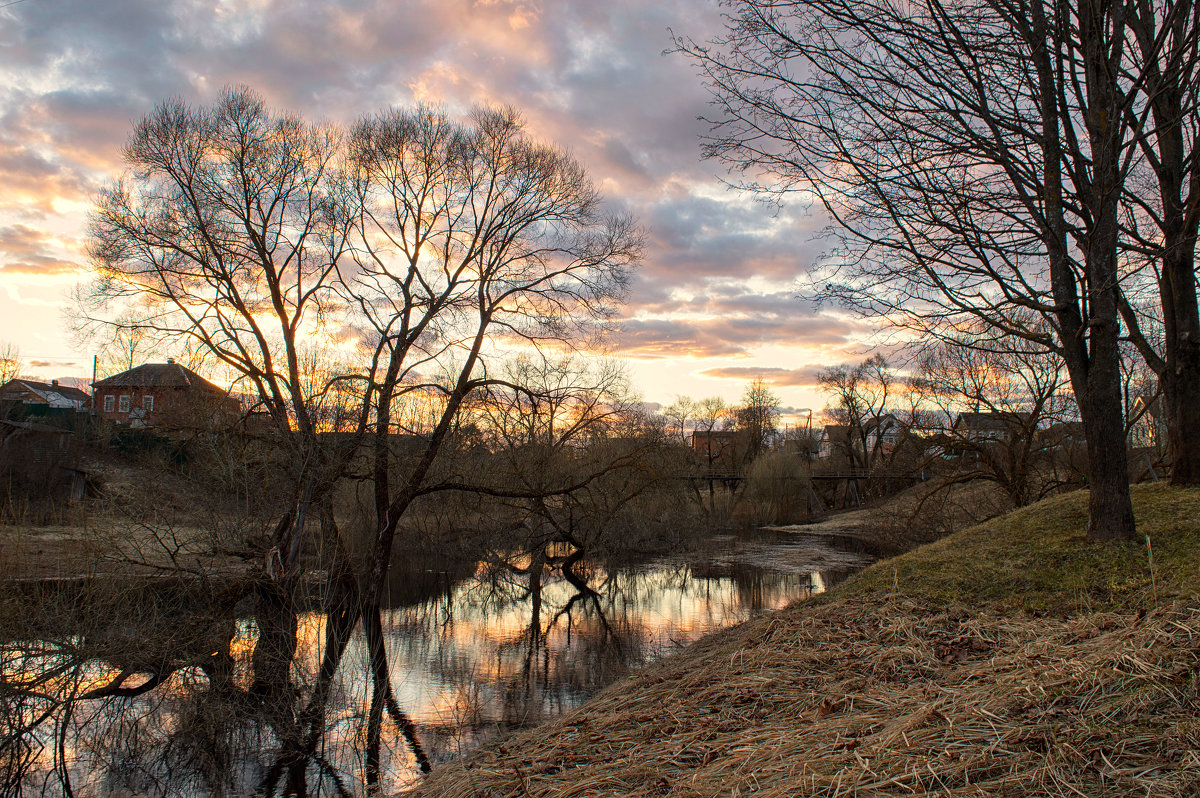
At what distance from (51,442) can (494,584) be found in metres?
21.8

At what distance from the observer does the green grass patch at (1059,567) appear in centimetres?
585

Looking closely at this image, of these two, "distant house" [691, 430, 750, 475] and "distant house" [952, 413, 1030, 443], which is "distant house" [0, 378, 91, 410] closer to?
"distant house" [691, 430, 750, 475]

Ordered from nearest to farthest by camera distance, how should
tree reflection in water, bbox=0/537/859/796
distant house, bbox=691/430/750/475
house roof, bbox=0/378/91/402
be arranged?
tree reflection in water, bbox=0/537/859/796 → distant house, bbox=691/430/750/475 → house roof, bbox=0/378/91/402

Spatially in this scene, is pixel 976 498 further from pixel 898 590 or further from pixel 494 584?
pixel 898 590

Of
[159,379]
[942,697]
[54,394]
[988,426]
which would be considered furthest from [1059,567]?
[54,394]

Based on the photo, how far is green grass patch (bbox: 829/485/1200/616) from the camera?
585 centimetres

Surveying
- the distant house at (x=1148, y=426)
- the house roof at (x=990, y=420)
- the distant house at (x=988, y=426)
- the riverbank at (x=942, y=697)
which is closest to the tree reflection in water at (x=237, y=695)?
the riverbank at (x=942, y=697)

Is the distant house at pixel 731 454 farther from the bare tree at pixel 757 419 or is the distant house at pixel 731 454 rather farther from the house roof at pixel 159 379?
the house roof at pixel 159 379

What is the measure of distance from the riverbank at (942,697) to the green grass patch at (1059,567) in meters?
0.03

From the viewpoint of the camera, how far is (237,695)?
991 cm

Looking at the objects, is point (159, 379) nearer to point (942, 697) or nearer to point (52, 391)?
point (942, 697)

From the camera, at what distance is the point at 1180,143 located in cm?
908

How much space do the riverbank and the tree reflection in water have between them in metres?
3.14

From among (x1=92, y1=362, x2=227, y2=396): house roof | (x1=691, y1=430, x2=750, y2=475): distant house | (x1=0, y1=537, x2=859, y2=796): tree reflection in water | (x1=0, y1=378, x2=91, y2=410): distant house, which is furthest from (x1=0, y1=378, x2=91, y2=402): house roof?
(x1=0, y1=537, x2=859, y2=796): tree reflection in water
